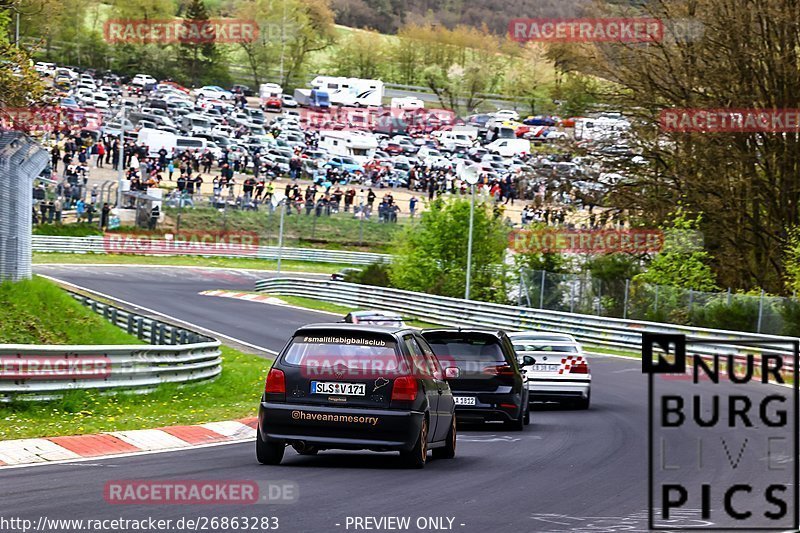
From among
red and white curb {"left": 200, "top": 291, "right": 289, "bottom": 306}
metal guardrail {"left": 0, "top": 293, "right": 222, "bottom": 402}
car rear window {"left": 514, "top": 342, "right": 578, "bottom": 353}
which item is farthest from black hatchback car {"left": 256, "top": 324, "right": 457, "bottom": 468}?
red and white curb {"left": 200, "top": 291, "right": 289, "bottom": 306}

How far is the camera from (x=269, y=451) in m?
12.9

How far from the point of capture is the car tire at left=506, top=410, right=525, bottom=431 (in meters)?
18.8

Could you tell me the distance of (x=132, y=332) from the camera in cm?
3148

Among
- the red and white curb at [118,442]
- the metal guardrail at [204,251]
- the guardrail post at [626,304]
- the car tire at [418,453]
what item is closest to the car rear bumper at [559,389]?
the red and white curb at [118,442]

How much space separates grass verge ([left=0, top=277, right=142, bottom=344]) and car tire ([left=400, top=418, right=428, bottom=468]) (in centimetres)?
937

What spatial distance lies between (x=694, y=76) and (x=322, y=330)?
3808 cm

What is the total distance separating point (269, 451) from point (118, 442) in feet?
8.60

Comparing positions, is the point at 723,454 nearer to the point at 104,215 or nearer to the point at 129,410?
the point at 129,410

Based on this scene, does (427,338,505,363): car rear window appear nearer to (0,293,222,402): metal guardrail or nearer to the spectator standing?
(0,293,222,402): metal guardrail

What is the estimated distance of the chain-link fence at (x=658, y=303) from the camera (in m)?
37.1

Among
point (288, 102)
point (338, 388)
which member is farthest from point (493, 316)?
point (288, 102)

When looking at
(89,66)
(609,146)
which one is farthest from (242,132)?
(609,146)

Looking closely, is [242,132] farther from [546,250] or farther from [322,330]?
[322,330]

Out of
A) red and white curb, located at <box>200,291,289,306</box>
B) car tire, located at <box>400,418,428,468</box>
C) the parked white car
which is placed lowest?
red and white curb, located at <box>200,291,289,306</box>
